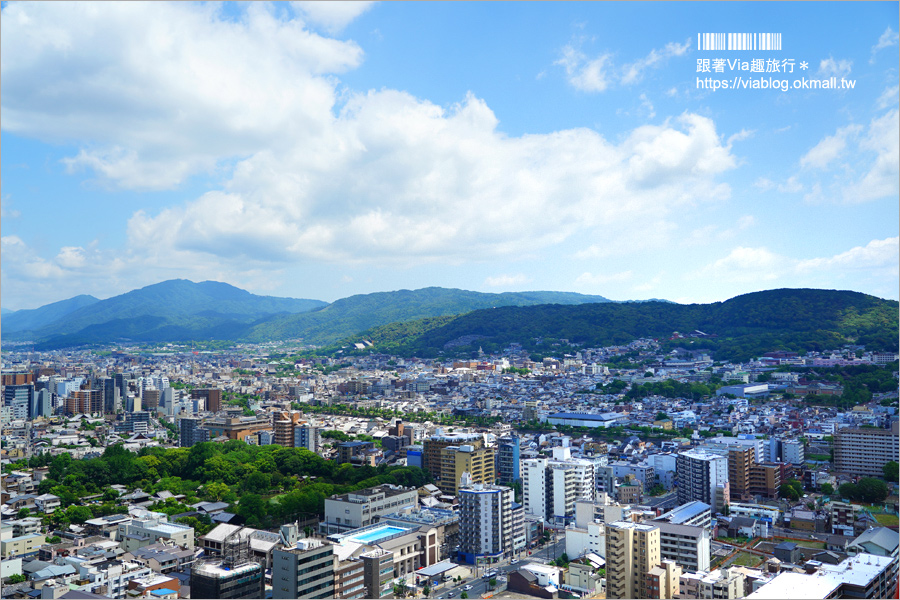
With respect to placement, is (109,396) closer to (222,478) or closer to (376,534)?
(222,478)

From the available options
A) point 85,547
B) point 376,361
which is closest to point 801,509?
point 85,547

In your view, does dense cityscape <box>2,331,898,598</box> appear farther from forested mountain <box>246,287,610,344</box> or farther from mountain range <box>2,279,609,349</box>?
mountain range <box>2,279,609,349</box>

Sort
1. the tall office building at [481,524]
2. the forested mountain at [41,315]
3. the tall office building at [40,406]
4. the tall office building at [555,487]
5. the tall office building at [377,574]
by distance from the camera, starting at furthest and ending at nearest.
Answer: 1. the forested mountain at [41,315]
2. the tall office building at [40,406]
3. the tall office building at [555,487]
4. the tall office building at [481,524]
5. the tall office building at [377,574]

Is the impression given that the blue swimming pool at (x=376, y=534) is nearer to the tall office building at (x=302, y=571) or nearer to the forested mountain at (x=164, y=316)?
the tall office building at (x=302, y=571)

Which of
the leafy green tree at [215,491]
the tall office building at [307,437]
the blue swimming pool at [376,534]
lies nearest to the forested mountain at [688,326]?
the tall office building at [307,437]

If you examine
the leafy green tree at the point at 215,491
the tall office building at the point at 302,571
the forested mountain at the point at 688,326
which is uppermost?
the forested mountain at the point at 688,326

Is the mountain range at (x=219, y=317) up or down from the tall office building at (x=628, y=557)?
up

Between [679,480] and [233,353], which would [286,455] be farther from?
[233,353]
